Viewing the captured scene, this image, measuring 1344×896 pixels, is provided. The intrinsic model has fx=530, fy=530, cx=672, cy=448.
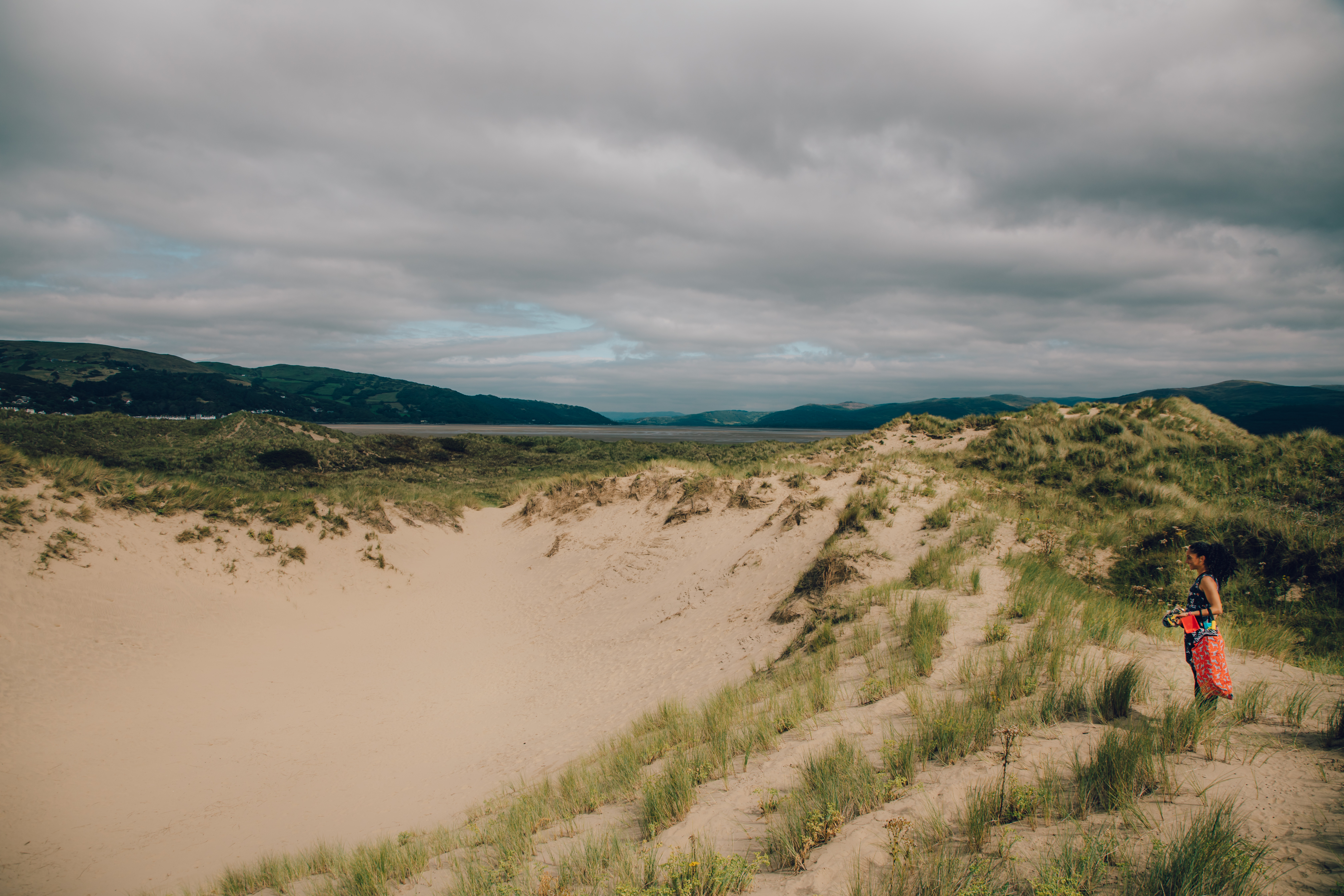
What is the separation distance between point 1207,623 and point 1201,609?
0.43 feet

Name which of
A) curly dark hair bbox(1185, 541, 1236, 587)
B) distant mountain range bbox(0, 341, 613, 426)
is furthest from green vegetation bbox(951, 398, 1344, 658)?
distant mountain range bbox(0, 341, 613, 426)

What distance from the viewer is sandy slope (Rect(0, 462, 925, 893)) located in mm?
7512

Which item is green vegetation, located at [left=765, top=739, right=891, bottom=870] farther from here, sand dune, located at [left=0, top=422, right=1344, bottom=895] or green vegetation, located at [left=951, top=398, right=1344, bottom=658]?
green vegetation, located at [left=951, top=398, right=1344, bottom=658]

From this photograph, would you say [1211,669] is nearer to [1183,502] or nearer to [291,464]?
[1183,502]

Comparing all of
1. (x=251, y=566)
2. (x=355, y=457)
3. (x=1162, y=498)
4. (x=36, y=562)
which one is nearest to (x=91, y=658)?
(x=36, y=562)

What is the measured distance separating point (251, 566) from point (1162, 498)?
25.6 meters

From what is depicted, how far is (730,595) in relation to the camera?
13.6 metres

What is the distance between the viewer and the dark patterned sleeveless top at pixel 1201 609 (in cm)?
476

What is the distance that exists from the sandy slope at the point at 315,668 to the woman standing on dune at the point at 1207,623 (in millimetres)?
6539

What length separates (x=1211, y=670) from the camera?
15.3 feet

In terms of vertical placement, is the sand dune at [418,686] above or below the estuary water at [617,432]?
below

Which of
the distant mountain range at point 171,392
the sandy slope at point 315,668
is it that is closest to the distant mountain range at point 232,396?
the distant mountain range at point 171,392

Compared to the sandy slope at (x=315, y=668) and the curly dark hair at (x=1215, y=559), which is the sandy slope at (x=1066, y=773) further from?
the sandy slope at (x=315, y=668)

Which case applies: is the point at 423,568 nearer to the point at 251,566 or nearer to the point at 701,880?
the point at 251,566
